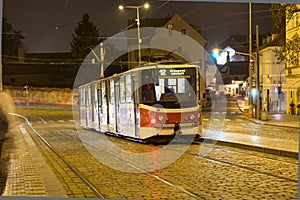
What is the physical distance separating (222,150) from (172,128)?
2.33 m

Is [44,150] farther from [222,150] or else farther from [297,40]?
[297,40]

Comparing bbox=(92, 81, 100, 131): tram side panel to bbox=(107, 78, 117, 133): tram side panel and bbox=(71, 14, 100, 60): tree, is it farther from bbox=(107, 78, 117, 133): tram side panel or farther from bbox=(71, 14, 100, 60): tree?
bbox=(71, 14, 100, 60): tree

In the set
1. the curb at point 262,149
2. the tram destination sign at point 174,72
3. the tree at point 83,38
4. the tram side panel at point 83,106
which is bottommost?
the curb at point 262,149

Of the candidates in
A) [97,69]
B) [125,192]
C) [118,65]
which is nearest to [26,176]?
[125,192]

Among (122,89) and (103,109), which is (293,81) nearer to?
(103,109)

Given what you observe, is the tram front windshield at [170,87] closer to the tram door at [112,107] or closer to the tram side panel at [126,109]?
the tram side panel at [126,109]

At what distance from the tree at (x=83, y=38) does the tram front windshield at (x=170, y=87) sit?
67.1 meters

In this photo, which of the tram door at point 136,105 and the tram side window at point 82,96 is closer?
the tram door at point 136,105

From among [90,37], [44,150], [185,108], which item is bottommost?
[44,150]

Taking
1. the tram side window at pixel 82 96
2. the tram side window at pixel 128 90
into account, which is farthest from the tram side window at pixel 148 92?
the tram side window at pixel 82 96

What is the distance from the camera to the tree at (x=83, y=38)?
85.8 meters

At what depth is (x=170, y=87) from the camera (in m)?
18.6

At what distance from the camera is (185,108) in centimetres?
1842

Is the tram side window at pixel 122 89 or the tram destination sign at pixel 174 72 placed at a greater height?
the tram destination sign at pixel 174 72
